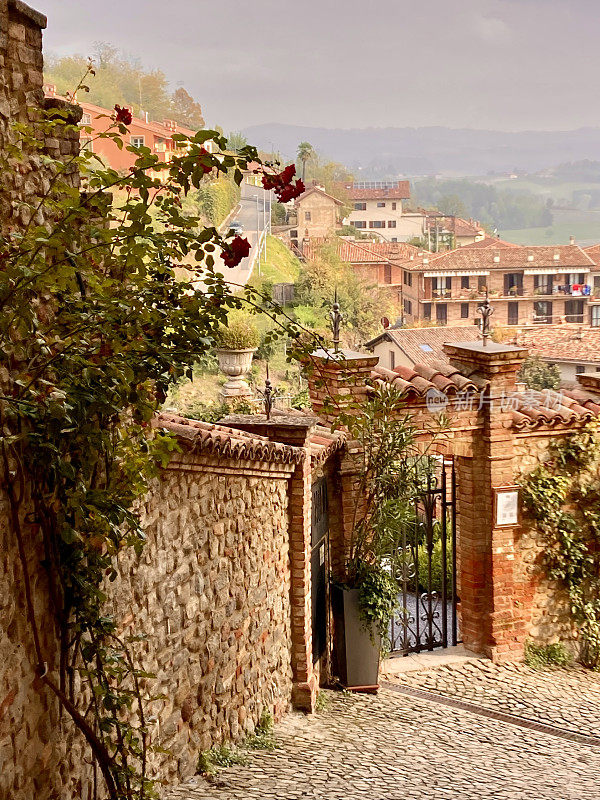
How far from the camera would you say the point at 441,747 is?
614 cm

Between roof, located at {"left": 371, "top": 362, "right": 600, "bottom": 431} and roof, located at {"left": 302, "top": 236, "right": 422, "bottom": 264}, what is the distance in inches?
1655

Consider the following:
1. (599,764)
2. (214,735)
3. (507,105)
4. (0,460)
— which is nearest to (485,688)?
(599,764)

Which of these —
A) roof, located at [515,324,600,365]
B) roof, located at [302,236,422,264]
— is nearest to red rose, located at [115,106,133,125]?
roof, located at [515,324,600,365]

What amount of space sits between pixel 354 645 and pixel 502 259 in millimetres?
39948

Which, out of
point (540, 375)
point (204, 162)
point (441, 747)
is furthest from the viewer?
point (540, 375)

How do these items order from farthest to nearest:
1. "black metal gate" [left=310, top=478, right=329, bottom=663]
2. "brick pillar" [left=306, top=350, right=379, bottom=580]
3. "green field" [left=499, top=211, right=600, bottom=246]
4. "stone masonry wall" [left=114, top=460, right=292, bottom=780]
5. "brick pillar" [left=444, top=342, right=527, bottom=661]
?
"green field" [left=499, top=211, right=600, bottom=246], "brick pillar" [left=444, top=342, right=527, bottom=661], "brick pillar" [left=306, top=350, right=379, bottom=580], "black metal gate" [left=310, top=478, right=329, bottom=663], "stone masonry wall" [left=114, top=460, right=292, bottom=780]

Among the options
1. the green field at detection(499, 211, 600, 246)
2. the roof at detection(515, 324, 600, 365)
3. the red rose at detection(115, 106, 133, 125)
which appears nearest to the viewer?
the red rose at detection(115, 106, 133, 125)

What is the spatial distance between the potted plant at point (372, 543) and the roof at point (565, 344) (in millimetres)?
24441

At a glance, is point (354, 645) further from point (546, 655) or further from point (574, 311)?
point (574, 311)

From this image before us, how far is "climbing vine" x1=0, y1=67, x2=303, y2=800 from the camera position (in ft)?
10.0

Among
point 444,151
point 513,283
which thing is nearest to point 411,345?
→ point 513,283

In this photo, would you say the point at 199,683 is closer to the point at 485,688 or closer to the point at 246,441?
the point at 246,441

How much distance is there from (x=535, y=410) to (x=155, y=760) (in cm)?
516

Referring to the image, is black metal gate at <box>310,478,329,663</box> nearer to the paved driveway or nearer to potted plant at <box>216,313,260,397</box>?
the paved driveway
